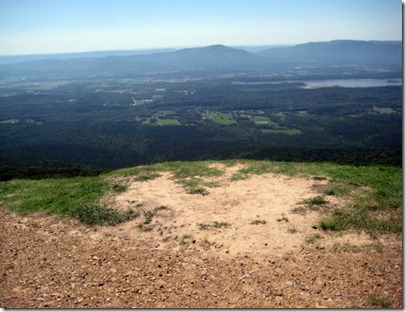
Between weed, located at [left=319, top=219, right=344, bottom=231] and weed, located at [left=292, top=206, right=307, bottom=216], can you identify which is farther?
weed, located at [left=292, top=206, right=307, bottom=216]

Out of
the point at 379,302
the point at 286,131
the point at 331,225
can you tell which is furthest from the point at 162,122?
A: the point at 379,302

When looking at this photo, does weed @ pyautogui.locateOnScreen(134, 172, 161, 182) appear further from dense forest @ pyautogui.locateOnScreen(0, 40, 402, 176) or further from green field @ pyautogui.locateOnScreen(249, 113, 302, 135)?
green field @ pyautogui.locateOnScreen(249, 113, 302, 135)

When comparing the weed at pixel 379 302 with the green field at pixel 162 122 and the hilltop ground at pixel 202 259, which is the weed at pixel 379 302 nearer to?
the hilltop ground at pixel 202 259

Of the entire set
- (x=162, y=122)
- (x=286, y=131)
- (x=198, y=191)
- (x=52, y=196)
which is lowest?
(x=286, y=131)

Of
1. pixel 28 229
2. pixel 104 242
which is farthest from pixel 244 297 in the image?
pixel 28 229

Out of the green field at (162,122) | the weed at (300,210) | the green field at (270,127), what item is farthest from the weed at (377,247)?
the green field at (162,122)

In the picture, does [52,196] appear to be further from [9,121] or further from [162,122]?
[9,121]

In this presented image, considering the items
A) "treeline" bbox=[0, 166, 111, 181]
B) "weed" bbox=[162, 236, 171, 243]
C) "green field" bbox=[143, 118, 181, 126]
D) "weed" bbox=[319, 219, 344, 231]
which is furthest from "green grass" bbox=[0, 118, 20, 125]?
"weed" bbox=[319, 219, 344, 231]

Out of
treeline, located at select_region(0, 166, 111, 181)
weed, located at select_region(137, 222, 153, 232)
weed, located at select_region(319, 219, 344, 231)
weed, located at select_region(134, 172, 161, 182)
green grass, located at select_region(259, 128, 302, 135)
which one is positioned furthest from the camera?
green grass, located at select_region(259, 128, 302, 135)
